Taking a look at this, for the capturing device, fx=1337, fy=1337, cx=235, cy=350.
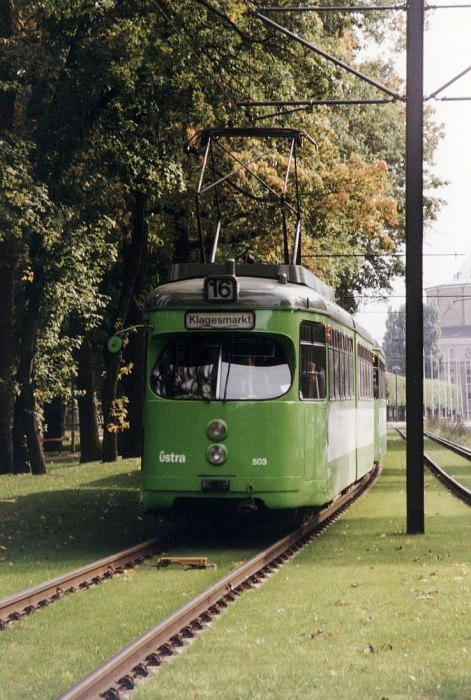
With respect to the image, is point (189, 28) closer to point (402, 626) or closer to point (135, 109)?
point (135, 109)

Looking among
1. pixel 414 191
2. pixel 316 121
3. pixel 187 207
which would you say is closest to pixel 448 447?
pixel 187 207

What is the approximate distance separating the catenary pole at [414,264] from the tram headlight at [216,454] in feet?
9.52

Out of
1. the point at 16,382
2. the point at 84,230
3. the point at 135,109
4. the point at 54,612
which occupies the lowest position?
the point at 54,612

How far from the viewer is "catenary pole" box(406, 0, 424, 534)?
17.4m

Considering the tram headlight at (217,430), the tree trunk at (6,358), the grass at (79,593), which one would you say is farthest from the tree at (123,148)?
the tram headlight at (217,430)

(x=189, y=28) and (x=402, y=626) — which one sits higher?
(x=189, y=28)

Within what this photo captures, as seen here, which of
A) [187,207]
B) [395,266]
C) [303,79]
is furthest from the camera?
[395,266]

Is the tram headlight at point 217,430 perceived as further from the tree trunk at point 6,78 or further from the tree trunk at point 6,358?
the tree trunk at point 6,358

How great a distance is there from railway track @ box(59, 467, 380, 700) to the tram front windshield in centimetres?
191

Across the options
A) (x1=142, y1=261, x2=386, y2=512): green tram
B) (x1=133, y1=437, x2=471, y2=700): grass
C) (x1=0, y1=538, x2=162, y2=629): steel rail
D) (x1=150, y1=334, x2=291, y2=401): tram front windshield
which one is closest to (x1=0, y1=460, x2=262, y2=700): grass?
(x1=0, y1=538, x2=162, y2=629): steel rail

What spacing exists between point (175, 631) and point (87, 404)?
32.5m

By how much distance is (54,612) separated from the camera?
36.9ft

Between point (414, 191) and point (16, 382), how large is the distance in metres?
16.9

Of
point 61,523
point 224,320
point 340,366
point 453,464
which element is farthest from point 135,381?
point 224,320
